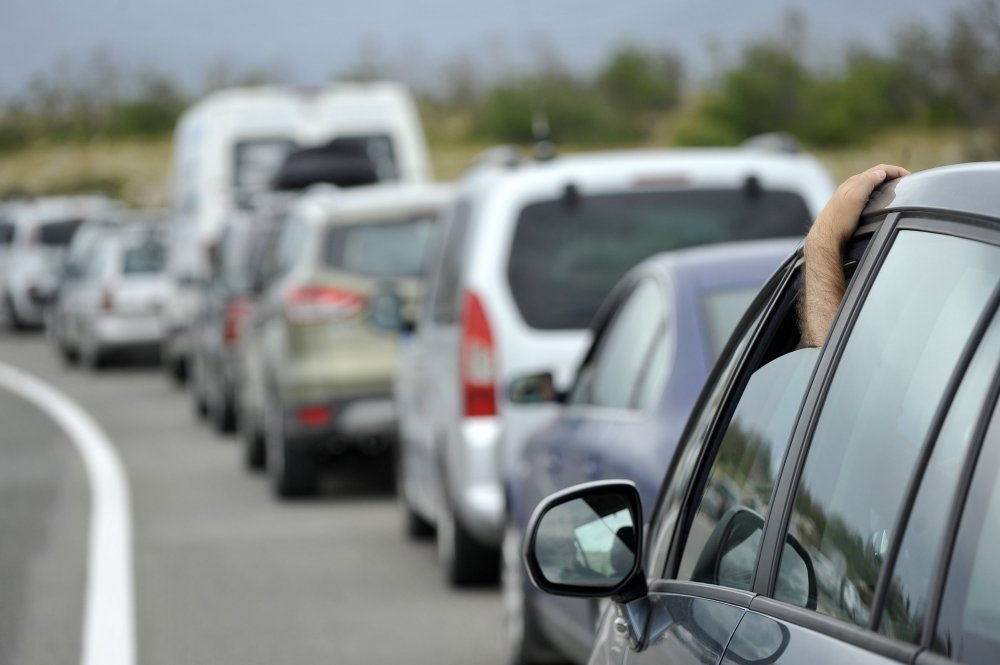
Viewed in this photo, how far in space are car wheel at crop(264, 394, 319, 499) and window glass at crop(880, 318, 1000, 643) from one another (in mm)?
10271

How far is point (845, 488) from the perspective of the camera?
2.50 m

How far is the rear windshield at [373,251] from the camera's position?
12555mm

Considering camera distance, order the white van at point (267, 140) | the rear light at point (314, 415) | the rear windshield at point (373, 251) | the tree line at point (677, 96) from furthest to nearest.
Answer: the white van at point (267, 140), the tree line at point (677, 96), the rear windshield at point (373, 251), the rear light at point (314, 415)

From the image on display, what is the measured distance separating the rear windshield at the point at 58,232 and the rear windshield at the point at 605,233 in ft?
96.7

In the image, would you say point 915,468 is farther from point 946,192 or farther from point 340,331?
point 340,331

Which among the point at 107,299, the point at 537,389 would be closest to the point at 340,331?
the point at 537,389

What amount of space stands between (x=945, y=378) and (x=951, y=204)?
0.68ft

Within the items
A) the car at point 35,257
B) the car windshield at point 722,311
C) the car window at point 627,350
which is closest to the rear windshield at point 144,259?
the car at point 35,257

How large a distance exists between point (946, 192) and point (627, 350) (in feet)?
13.1

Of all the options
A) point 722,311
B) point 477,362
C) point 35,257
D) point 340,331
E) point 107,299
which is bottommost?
point 35,257

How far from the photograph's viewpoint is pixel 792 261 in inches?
116

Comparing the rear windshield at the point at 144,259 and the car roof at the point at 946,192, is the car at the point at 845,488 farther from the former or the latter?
the rear windshield at the point at 144,259

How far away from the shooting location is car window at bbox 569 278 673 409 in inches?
238

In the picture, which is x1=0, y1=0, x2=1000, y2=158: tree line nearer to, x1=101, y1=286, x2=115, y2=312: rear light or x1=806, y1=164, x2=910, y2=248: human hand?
x1=806, y1=164, x2=910, y2=248: human hand
